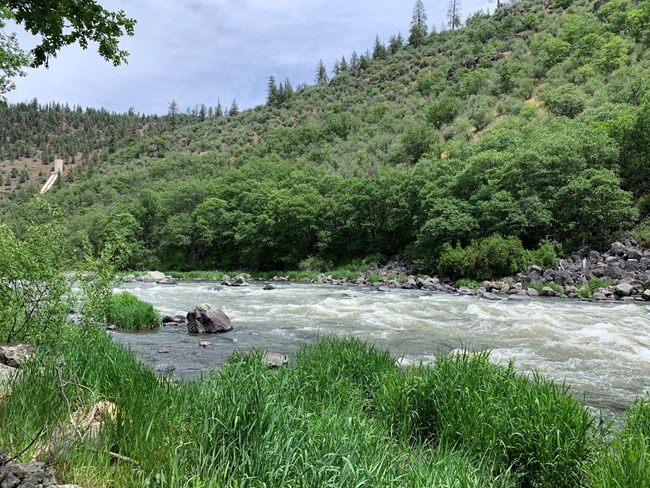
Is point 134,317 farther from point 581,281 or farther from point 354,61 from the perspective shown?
point 354,61

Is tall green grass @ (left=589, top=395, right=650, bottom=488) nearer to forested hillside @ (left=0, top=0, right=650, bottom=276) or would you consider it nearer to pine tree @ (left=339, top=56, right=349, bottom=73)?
forested hillside @ (left=0, top=0, right=650, bottom=276)

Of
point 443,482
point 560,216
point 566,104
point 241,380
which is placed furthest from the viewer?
point 566,104

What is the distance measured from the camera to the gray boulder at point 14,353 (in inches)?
240

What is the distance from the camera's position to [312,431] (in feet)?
13.6

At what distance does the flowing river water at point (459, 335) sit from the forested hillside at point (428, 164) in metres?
5.22

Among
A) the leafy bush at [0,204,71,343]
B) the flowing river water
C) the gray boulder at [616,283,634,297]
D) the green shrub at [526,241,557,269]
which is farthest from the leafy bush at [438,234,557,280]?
the leafy bush at [0,204,71,343]

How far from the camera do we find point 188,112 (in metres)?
195

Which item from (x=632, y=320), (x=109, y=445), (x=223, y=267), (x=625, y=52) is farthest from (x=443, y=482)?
(x=625, y=52)

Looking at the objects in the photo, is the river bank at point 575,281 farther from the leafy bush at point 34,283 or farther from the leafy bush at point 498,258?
→ the leafy bush at point 34,283

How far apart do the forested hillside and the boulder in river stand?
5.98m

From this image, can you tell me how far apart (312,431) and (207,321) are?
11177 millimetres

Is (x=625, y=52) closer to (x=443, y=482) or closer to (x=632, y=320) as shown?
(x=632, y=320)

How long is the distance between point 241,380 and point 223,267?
5828 cm

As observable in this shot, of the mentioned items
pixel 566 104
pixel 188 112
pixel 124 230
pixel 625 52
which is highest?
pixel 188 112
